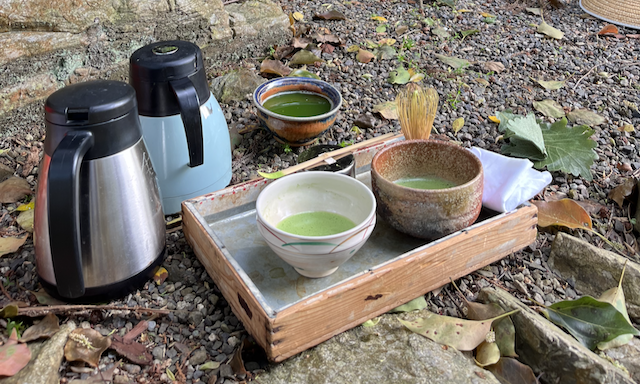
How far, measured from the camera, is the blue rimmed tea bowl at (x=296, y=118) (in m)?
1.72

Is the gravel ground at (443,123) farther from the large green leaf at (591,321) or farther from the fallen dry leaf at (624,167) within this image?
the large green leaf at (591,321)

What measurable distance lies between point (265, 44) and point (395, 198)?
1.50 meters

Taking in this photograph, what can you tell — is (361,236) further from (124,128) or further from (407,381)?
(124,128)

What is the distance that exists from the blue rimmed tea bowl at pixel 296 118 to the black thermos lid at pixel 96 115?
0.67 metres

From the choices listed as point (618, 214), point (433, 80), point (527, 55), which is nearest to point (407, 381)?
point (618, 214)

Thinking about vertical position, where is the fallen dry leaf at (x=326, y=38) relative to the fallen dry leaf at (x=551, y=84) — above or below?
above

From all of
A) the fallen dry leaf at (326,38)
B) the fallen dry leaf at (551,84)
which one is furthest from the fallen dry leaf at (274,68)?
the fallen dry leaf at (551,84)

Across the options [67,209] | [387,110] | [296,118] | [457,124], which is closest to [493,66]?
[457,124]

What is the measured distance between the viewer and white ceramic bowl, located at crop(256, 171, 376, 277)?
1.09 m

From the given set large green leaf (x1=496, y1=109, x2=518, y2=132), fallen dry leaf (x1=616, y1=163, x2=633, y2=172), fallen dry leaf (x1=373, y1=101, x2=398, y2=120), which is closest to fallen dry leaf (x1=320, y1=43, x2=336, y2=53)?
fallen dry leaf (x1=373, y1=101, x2=398, y2=120)

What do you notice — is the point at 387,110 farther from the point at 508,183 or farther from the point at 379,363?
the point at 379,363

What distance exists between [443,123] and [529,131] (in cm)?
36

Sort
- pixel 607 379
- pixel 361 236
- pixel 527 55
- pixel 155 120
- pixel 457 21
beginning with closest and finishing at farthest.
Answer: pixel 607 379 < pixel 361 236 < pixel 155 120 < pixel 527 55 < pixel 457 21

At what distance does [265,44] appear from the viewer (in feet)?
8.21
